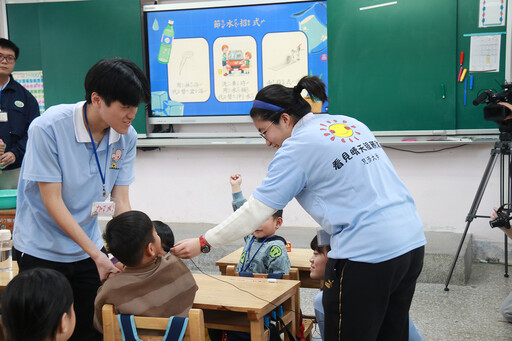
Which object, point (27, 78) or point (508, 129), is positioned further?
point (27, 78)

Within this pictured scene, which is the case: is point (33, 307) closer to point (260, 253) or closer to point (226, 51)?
point (260, 253)

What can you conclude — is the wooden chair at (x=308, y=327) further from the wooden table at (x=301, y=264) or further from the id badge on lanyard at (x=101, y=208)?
the id badge on lanyard at (x=101, y=208)

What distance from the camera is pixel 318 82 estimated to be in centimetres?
215

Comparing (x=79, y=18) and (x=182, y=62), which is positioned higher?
(x=79, y=18)

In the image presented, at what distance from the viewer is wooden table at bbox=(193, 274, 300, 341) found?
2230mm

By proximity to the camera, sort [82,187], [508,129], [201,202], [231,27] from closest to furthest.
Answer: [82,187] → [508,129] → [231,27] → [201,202]

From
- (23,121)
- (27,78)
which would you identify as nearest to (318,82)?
(23,121)

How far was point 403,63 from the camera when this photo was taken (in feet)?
15.8

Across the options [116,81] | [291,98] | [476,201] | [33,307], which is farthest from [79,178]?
[476,201]

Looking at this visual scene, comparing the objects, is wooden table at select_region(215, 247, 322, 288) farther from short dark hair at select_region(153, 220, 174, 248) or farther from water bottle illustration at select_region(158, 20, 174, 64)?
water bottle illustration at select_region(158, 20, 174, 64)

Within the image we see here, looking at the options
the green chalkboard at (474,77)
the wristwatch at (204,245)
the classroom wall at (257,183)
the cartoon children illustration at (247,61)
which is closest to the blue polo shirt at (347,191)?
the wristwatch at (204,245)

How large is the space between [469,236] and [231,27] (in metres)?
2.80

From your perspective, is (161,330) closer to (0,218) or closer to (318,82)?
(318,82)

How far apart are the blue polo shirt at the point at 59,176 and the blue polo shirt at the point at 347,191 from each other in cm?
63
